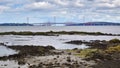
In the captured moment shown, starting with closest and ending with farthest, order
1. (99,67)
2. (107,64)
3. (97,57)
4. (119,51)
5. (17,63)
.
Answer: (99,67) < (107,64) < (17,63) < (97,57) < (119,51)

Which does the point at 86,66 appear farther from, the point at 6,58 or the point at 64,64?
the point at 6,58

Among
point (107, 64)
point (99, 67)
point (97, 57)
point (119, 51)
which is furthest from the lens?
point (119, 51)

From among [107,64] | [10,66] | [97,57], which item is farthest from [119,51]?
[10,66]

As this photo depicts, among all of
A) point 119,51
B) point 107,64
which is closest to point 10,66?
point 107,64

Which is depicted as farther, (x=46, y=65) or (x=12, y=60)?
(x=12, y=60)

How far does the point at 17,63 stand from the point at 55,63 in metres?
3.93

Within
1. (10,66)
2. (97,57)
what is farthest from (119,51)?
(10,66)

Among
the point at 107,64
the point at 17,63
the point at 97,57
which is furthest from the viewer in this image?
the point at 97,57

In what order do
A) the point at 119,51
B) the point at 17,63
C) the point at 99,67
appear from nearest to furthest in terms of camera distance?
the point at 99,67
the point at 17,63
the point at 119,51

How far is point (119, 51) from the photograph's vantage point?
3644cm

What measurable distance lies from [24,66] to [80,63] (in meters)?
5.44

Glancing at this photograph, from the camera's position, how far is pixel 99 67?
984 inches

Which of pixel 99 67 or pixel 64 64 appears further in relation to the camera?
pixel 64 64

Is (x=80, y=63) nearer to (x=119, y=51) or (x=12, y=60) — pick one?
(x=12, y=60)
